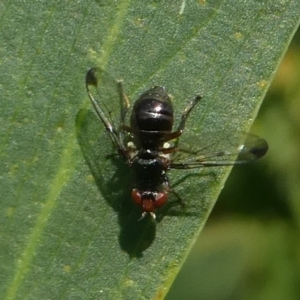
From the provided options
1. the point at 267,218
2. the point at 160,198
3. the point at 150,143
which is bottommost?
the point at 267,218

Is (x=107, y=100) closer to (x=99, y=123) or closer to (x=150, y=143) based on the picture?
Result: (x=99, y=123)

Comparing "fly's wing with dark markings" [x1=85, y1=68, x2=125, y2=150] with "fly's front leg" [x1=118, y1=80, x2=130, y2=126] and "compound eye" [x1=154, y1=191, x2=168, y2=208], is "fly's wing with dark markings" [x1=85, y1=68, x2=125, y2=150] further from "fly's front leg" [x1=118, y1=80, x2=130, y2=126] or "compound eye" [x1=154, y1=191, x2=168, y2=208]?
"compound eye" [x1=154, y1=191, x2=168, y2=208]

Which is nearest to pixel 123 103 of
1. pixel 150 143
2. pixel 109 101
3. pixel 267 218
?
pixel 109 101

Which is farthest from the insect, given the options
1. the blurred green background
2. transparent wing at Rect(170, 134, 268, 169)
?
the blurred green background

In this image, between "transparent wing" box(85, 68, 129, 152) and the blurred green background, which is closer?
"transparent wing" box(85, 68, 129, 152)

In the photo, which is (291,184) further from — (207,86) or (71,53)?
(71,53)

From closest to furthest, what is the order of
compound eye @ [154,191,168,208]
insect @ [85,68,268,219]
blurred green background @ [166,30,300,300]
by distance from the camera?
insect @ [85,68,268,219] → compound eye @ [154,191,168,208] → blurred green background @ [166,30,300,300]
